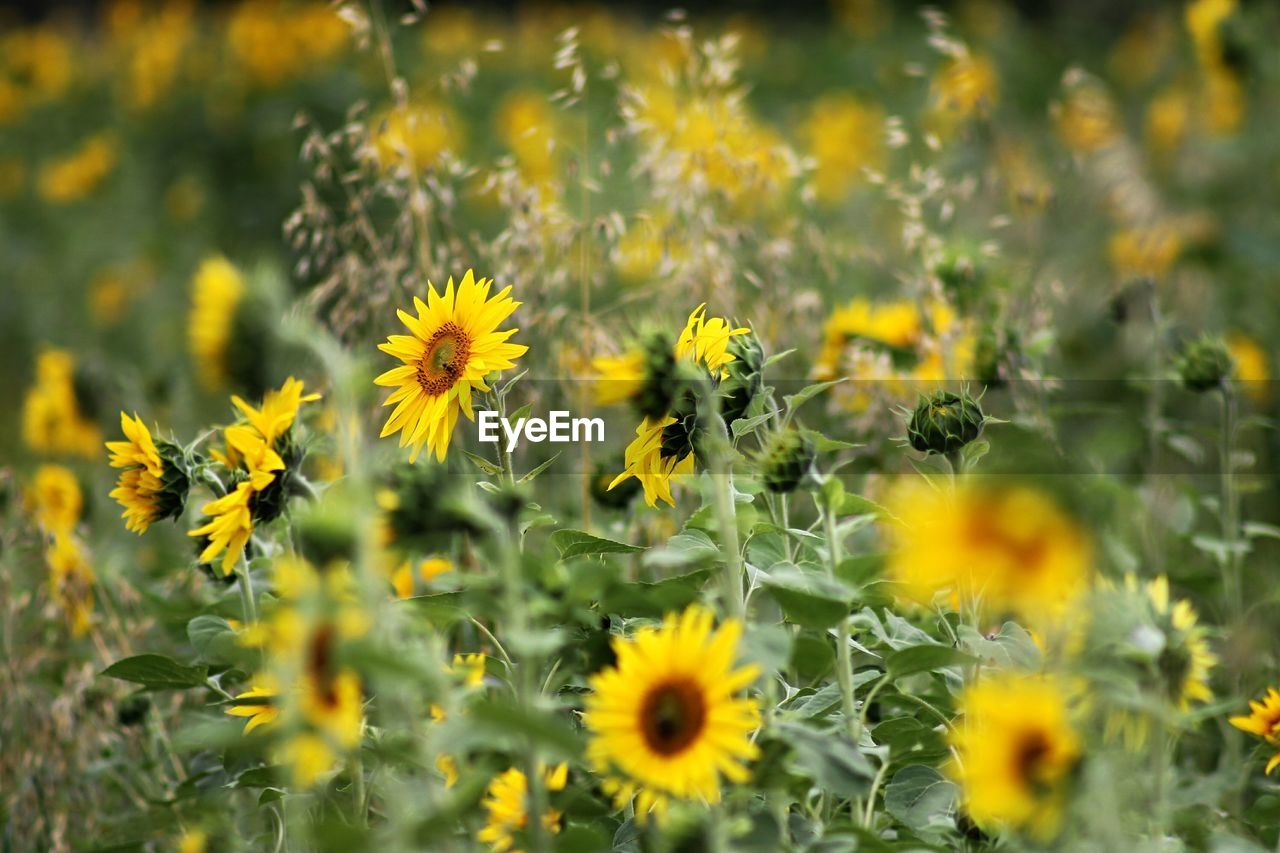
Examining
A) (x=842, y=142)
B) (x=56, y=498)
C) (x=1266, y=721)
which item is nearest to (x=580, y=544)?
(x=1266, y=721)

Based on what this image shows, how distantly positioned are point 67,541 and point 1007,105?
4.23 metres

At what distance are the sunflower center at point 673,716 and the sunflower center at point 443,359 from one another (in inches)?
16.2

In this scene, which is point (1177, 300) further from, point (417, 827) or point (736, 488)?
point (417, 827)

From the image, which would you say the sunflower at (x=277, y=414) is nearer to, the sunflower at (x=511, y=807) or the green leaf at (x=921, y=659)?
the sunflower at (x=511, y=807)

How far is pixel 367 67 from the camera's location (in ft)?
15.1

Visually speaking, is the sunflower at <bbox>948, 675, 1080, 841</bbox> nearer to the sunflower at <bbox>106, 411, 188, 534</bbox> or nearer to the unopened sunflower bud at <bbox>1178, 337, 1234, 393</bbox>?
the sunflower at <bbox>106, 411, 188, 534</bbox>

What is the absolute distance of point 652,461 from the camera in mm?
1168

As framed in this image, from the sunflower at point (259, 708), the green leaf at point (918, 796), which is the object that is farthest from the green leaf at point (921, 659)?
the sunflower at point (259, 708)

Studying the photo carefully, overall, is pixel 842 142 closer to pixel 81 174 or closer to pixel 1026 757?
pixel 81 174

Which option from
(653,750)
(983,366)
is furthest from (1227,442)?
(653,750)

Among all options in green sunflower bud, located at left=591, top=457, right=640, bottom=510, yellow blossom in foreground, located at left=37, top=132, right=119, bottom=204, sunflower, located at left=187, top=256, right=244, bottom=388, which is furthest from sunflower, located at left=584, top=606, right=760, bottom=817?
yellow blossom in foreground, located at left=37, top=132, right=119, bottom=204

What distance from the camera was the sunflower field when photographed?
2.82 ft

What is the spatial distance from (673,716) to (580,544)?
367 millimetres

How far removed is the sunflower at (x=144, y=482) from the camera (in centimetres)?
125
